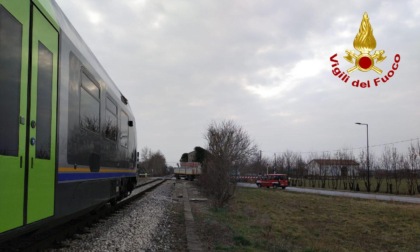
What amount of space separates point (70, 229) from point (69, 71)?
13.5 feet

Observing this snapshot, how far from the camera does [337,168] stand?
2183 inches

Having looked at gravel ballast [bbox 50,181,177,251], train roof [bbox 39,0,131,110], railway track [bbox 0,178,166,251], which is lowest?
gravel ballast [bbox 50,181,177,251]

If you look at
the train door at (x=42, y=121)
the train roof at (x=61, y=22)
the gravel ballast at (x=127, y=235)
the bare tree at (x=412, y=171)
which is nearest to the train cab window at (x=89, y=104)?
the train roof at (x=61, y=22)

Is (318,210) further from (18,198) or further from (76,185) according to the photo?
(18,198)

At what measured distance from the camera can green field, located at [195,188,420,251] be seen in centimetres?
1063

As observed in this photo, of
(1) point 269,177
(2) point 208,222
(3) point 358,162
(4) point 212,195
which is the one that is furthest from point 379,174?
(2) point 208,222

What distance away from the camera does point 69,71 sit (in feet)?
22.4

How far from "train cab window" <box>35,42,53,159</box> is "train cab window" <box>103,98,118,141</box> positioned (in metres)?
4.16

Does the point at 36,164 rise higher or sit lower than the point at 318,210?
higher

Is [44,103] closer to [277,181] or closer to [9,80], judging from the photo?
[9,80]

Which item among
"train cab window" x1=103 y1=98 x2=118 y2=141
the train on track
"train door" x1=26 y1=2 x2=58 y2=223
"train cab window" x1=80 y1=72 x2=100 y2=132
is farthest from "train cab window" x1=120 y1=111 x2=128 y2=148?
"train door" x1=26 y1=2 x2=58 y2=223

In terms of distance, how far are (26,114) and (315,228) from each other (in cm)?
1441

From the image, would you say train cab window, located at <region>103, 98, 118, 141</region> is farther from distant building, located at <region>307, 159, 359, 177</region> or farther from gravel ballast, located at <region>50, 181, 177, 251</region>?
distant building, located at <region>307, 159, 359, 177</region>

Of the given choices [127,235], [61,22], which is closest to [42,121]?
[61,22]
